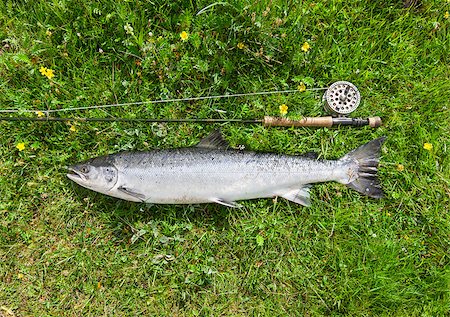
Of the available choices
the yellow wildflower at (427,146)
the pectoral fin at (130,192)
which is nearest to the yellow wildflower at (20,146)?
the pectoral fin at (130,192)

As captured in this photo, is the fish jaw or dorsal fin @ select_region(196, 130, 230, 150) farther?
dorsal fin @ select_region(196, 130, 230, 150)

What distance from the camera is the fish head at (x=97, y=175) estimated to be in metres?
3.33

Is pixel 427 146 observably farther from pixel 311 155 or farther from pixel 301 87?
pixel 301 87

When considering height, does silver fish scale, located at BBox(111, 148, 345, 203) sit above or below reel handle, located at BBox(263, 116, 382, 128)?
below

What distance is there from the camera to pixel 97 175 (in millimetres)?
3332

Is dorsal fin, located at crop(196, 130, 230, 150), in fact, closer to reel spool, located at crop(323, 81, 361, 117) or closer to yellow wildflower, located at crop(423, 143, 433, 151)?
reel spool, located at crop(323, 81, 361, 117)

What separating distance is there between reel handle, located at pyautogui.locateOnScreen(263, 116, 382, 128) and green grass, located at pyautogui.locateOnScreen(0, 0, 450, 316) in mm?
83

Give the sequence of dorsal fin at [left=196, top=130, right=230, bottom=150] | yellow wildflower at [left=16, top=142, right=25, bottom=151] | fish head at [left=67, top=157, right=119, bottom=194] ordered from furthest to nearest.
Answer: yellow wildflower at [left=16, top=142, right=25, bottom=151] < dorsal fin at [left=196, top=130, right=230, bottom=150] < fish head at [left=67, top=157, right=119, bottom=194]

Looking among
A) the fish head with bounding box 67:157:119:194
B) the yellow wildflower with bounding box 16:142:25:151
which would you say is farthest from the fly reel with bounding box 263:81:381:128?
the yellow wildflower with bounding box 16:142:25:151

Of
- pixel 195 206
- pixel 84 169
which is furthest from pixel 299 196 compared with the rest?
pixel 84 169

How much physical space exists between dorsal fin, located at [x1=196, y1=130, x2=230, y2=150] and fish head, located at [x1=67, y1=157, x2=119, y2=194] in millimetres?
790

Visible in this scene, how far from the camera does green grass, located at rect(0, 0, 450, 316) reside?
3609 mm

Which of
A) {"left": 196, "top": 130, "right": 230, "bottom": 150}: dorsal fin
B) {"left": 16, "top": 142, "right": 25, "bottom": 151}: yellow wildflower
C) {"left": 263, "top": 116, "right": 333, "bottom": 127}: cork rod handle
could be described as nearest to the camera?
{"left": 196, "top": 130, "right": 230, "bottom": 150}: dorsal fin

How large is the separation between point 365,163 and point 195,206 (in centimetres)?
164
